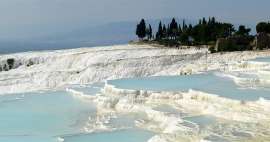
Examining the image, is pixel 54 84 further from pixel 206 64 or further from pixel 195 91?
pixel 195 91

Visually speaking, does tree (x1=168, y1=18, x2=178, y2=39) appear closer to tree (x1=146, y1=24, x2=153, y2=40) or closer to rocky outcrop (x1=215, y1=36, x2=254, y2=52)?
tree (x1=146, y1=24, x2=153, y2=40)

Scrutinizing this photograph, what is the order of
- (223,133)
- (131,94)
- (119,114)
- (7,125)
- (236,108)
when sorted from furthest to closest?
(131,94) < (119,114) < (7,125) < (236,108) < (223,133)

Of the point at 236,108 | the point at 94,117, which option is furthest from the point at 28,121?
the point at 236,108

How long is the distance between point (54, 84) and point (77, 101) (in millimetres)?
13251

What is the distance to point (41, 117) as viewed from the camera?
19.2 metres

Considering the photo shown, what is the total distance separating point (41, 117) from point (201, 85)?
20.8ft

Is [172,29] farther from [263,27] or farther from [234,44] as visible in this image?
[234,44]

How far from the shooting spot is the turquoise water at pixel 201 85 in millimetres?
17641

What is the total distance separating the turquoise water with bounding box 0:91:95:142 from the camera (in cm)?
1614

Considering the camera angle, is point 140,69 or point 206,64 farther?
point 140,69

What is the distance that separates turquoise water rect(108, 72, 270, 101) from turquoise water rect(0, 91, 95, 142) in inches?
103

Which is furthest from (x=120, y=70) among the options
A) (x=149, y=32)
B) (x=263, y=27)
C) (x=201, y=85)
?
(x=149, y=32)

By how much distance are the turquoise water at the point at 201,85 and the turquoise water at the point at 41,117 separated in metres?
2.62

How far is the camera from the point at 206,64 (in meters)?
31.3
